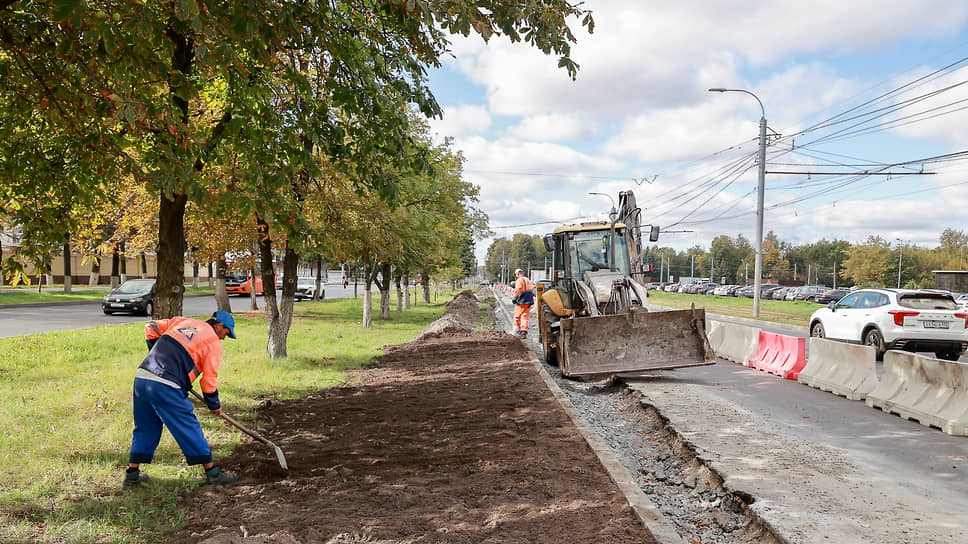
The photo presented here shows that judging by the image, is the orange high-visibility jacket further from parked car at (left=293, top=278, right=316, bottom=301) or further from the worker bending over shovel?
parked car at (left=293, top=278, right=316, bottom=301)

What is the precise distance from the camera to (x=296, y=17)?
18.7 feet

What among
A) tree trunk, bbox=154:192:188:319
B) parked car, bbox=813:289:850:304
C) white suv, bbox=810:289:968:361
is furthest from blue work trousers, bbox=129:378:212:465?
parked car, bbox=813:289:850:304

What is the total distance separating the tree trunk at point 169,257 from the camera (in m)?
7.62

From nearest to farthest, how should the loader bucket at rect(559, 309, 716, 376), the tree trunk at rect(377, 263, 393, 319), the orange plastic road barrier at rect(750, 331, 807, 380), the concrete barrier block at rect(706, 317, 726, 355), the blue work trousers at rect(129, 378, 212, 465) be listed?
the blue work trousers at rect(129, 378, 212, 465)
the loader bucket at rect(559, 309, 716, 376)
the orange plastic road barrier at rect(750, 331, 807, 380)
the concrete barrier block at rect(706, 317, 726, 355)
the tree trunk at rect(377, 263, 393, 319)

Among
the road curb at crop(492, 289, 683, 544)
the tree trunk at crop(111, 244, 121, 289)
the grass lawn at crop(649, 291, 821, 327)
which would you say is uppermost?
the tree trunk at crop(111, 244, 121, 289)

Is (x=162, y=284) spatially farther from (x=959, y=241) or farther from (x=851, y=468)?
(x=959, y=241)

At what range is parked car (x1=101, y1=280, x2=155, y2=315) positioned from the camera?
23078 mm

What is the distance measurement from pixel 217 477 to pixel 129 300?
812 inches

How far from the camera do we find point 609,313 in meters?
12.4

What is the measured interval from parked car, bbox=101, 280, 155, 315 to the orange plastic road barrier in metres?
19.6

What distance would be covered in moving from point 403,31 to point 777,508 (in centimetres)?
539

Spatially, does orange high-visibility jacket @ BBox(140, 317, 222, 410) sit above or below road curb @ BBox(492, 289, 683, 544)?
above

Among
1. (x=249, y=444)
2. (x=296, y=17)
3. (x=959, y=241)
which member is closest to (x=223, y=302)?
(x=249, y=444)

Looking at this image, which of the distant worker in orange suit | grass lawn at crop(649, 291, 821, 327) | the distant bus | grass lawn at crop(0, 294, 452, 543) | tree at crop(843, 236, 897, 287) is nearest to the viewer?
grass lawn at crop(0, 294, 452, 543)
